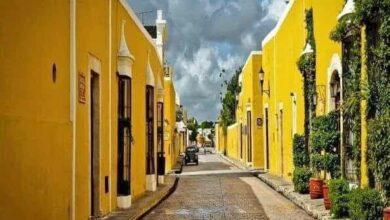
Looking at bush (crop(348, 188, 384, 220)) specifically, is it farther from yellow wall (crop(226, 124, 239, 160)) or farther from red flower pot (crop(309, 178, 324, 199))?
yellow wall (crop(226, 124, 239, 160))

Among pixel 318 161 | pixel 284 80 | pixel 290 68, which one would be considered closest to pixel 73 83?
pixel 318 161

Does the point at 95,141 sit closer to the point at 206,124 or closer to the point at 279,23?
the point at 279,23

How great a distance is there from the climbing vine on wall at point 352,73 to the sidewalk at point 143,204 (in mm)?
4582

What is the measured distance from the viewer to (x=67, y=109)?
10.3 meters

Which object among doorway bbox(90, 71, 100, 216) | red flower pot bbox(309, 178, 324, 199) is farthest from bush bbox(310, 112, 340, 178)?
doorway bbox(90, 71, 100, 216)

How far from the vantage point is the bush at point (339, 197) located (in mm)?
13039

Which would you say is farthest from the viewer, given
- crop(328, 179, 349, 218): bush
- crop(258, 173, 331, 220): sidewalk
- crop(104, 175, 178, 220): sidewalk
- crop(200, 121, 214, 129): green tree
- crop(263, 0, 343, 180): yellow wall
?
crop(200, 121, 214, 129): green tree

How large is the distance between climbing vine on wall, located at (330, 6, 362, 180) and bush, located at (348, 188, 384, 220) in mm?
1799

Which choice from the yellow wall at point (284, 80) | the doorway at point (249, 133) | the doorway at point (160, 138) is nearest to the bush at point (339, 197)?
the yellow wall at point (284, 80)

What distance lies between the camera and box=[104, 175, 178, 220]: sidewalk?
47.5ft

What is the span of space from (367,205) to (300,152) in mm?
9619

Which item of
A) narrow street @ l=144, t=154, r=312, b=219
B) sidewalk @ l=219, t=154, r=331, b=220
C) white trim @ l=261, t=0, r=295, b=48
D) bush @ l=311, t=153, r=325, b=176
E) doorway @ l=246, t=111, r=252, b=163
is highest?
white trim @ l=261, t=0, r=295, b=48

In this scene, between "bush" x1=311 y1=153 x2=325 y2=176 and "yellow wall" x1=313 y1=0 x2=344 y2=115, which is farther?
"yellow wall" x1=313 y1=0 x2=344 y2=115

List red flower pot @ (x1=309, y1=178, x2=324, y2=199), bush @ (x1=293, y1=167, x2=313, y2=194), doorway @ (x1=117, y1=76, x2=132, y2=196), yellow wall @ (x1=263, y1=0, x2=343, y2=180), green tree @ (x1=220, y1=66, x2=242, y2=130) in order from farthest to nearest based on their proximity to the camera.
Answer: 1. green tree @ (x1=220, y1=66, x2=242, y2=130)
2. bush @ (x1=293, y1=167, x2=313, y2=194)
3. yellow wall @ (x1=263, y1=0, x2=343, y2=180)
4. red flower pot @ (x1=309, y1=178, x2=324, y2=199)
5. doorway @ (x1=117, y1=76, x2=132, y2=196)
